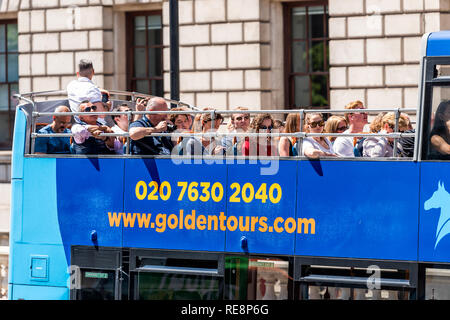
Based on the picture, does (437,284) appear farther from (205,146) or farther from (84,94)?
(84,94)

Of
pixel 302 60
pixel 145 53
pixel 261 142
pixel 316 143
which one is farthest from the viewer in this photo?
pixel 145 53

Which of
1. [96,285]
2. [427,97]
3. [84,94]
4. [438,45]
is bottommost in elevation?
[96,285]

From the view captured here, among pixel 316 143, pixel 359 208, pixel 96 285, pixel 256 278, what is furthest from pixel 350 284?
pixel 96 285

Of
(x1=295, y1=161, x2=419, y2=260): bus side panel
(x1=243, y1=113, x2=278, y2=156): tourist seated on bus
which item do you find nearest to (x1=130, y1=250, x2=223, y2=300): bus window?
(x1=295, y1=161, x2=419, y2=260): bus side panel

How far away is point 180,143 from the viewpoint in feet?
29.5

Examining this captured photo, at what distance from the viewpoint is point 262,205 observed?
8547 mm

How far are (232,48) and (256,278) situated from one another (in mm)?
12747

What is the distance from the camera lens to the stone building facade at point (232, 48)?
19.3 meters

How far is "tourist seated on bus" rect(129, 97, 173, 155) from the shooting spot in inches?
354

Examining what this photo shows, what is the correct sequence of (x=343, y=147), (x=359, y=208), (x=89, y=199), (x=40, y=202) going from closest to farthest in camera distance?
(x=359, y=208) → (x=343, y=147) → (x=89, y=199) → (x=40, y=202)

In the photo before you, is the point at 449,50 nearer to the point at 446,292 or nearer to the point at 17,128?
the point at 446,292

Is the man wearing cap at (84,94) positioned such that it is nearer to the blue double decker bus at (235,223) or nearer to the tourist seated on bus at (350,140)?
the blue double decker bus at (235,223)

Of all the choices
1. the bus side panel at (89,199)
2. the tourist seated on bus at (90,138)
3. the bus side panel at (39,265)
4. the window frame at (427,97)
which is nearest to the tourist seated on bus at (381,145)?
the window frame at (427,97)
